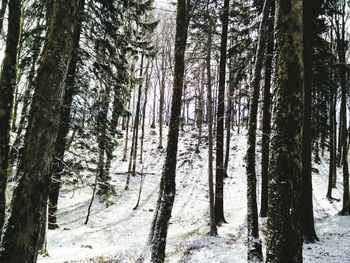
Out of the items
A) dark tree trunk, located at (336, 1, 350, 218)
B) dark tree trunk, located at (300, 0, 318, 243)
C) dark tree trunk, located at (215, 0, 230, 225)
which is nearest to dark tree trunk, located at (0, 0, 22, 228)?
dark tree trunk, located at (300, 0, 318, 243)

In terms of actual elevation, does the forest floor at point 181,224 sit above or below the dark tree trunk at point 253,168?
below

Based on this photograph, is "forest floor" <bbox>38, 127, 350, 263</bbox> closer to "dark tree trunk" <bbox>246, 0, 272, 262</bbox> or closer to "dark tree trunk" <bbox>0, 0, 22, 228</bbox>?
"dark tree trunk" <bbox>246, 0, 272, 262</bbox>

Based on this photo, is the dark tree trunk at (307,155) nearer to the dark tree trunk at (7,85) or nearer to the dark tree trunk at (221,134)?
the dark tree trunk at (221,134)

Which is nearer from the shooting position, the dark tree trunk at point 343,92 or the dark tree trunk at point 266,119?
the dark tree trunk at point 266,119

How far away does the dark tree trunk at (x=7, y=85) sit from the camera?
541 cm

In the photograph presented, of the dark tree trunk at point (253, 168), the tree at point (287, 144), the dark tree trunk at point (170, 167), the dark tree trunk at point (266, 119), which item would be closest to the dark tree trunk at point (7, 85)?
the dark tree trunk at point (170, 167)

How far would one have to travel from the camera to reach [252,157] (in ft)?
29.8

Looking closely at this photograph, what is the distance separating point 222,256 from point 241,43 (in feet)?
32.1

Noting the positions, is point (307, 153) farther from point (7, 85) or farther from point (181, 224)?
point (7, 85)

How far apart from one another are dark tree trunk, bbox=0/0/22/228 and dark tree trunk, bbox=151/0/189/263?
3.49m

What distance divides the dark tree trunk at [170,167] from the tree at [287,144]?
147 inches

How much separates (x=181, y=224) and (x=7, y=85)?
1295cm

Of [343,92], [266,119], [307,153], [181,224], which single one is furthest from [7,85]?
[343,92]

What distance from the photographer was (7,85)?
550cm
